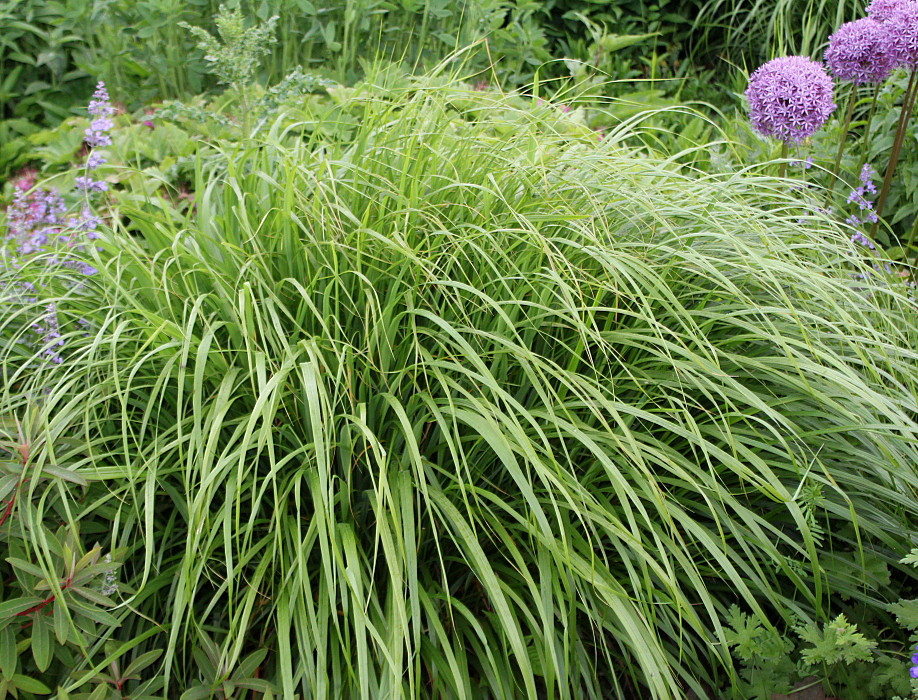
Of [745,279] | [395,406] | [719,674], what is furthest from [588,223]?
[719,674]

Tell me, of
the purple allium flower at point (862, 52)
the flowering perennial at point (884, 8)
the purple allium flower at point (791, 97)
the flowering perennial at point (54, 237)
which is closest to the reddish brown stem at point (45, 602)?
the flowering perennial at point (54, 237)

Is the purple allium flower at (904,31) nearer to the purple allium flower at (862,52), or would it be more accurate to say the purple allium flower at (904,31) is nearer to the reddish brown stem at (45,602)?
the purple allium flower at (862,52)

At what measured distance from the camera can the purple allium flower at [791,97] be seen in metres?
2.62

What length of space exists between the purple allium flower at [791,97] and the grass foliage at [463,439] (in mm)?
602

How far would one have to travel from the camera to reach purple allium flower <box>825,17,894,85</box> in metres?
2.64

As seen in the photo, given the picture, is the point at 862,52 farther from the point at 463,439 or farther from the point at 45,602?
the point at 45,602

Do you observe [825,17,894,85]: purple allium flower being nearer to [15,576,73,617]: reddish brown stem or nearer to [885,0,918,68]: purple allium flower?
[885,0,918,68]: purple allium flower

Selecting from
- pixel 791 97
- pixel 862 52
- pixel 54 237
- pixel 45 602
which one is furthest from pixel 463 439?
pixel 862 52

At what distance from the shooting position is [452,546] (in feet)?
6.27

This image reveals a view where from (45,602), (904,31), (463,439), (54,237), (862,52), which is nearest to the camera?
(45,602)

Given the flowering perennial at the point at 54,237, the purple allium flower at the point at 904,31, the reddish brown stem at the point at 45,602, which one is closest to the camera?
the reddish brown stem at the point at 45,602

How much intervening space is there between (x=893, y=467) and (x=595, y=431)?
2.18 feet

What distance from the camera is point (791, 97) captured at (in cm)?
262

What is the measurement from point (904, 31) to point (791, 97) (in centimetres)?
39
